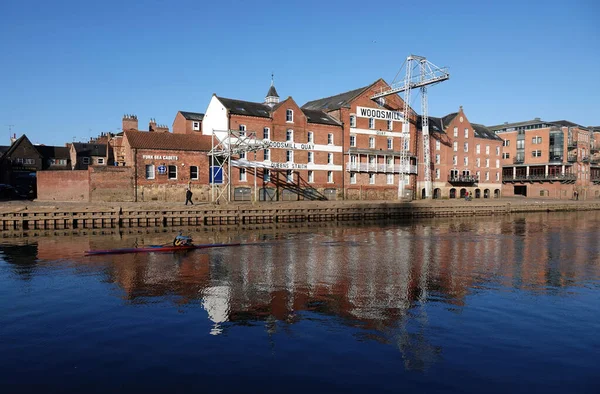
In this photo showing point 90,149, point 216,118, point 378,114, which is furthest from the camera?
point 90,149

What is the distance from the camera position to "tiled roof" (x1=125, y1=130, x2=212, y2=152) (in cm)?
4384

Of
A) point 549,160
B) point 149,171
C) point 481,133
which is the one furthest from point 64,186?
point 549,160

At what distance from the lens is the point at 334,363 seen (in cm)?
935

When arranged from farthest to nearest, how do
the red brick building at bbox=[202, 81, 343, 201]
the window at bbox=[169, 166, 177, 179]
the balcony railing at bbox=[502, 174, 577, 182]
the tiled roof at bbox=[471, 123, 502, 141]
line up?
the balcony railing at bbox=[502, 174, 577, 182], the tiled roof at bbox=[471, 123, 502, 141], the red brick building at bbox=[202, 81, 343, 201], the window at bbox=[169, 166, 177, 179]

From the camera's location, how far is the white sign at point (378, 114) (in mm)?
57316

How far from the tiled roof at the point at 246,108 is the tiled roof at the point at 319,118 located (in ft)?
17.1

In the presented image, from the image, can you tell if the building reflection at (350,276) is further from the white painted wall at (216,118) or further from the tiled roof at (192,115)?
the tiled roof at (192,115)

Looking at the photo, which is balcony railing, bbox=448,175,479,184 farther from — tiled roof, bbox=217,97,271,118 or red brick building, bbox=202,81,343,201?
tiled roof, bbox=217,97,271,118

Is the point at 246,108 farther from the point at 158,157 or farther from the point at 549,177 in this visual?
the point at 549,177

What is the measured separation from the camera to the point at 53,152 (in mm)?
79750

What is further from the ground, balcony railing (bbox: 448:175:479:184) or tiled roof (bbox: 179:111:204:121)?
tiled roof (bbox: 179:111:204:121)

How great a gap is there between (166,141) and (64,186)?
10.8 meters

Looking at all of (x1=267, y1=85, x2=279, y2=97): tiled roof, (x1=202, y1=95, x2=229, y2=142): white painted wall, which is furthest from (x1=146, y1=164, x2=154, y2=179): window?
(x1=267, y1=85, x2=279, y2=97): tiled roof

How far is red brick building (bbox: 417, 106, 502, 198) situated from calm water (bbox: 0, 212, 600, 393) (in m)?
44.5
